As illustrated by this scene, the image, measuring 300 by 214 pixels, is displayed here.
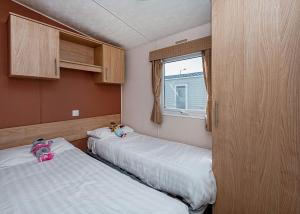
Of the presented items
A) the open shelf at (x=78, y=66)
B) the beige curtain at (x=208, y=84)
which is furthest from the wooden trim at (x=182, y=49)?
the open shelf at (x=78, y=66)

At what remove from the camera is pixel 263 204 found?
133cm

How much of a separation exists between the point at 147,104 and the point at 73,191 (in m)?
1.95

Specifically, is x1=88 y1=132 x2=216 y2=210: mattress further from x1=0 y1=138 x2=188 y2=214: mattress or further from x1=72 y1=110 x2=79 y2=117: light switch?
x1=72 y1=110 x2=79 y2=117: light switch

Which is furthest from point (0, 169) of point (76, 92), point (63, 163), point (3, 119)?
point (76, 92)

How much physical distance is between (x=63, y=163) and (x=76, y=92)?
1295mm

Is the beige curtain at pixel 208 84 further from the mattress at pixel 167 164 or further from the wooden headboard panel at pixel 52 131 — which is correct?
the wooden headboard panel at pixel 52 131

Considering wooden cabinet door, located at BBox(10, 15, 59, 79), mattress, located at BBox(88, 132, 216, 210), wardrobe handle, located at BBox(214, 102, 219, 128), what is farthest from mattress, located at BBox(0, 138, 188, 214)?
wooden cabinet door, located at BBox(10, 15, 59, 79)

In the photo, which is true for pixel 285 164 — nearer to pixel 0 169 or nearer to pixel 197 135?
pixel 197 135

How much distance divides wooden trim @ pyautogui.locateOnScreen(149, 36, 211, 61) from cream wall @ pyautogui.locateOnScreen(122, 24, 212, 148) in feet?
0.40

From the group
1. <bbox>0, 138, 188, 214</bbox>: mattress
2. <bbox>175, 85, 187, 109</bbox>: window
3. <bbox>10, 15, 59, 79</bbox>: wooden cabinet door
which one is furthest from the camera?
<bbox>175, 85, 187, 109</bbox>: window

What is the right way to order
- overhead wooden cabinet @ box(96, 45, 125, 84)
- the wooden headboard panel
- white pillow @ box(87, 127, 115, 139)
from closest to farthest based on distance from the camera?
the wooden headboard panel
white pillow @ box(87, 127, 115, 139)
overhead wooden cabinet @ box(96, 45, 125, 84)

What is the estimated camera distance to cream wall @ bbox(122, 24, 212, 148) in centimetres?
236

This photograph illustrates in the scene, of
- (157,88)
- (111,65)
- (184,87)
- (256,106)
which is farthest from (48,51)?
(256,106)

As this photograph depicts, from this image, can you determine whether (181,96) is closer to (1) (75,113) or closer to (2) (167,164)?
(2) (167,164)
